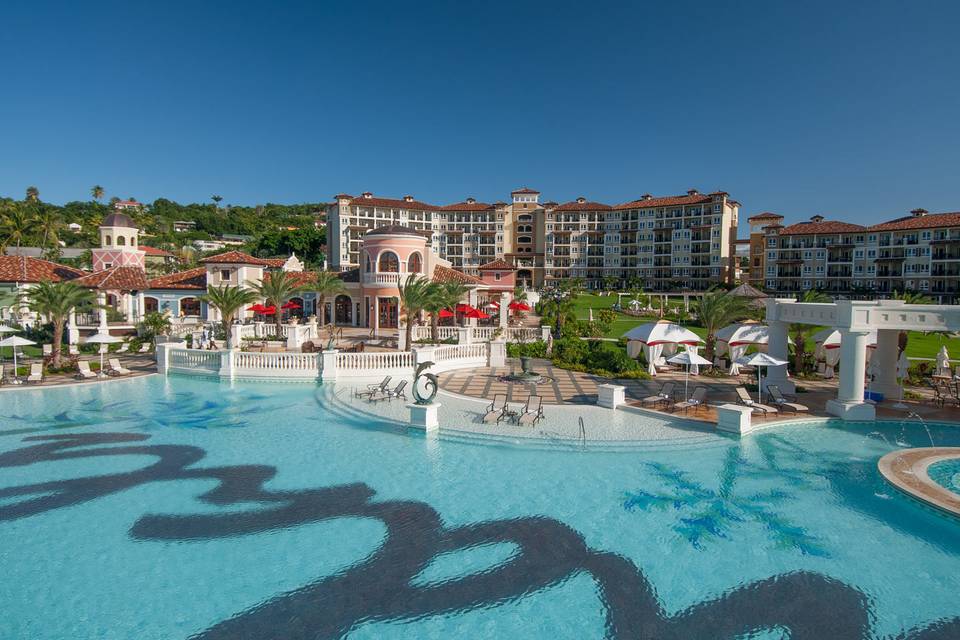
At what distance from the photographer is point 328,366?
24328mm

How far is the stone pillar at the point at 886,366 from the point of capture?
832 inches

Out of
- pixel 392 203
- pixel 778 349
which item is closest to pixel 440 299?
pixel 778 349

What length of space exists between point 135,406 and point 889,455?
77.7 feet

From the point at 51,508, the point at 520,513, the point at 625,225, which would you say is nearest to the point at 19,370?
the point at 51,508

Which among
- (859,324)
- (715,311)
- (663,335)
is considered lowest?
(663,335)

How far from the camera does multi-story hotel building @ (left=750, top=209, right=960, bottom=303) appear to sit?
85812 mm

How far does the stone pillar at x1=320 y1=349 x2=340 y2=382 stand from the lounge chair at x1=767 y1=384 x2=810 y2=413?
17300 millimetres

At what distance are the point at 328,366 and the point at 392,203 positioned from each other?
3544 inches

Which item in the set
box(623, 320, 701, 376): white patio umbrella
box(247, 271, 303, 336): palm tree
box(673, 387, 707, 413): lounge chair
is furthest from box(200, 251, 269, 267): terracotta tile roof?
box(673, 387, 707, 413): lounge chair

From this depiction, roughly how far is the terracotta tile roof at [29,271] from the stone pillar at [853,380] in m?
46.9

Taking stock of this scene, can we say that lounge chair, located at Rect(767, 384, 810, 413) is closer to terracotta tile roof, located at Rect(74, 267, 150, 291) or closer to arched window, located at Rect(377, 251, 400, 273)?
arched window, located at Rect(377, 251, 400, 273)

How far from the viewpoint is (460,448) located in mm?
15000

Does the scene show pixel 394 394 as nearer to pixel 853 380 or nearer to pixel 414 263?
pixel 853 380

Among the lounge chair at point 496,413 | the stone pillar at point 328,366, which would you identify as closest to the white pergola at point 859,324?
the lounge chair at point 496,413
